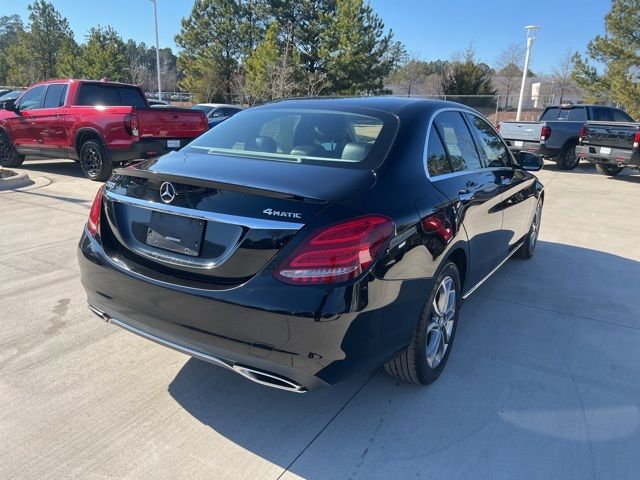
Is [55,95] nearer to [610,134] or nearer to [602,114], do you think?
[610,134]

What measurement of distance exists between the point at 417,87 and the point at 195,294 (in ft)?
164

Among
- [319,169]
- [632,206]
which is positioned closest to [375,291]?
[319,169]

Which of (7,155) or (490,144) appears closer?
(490,144)

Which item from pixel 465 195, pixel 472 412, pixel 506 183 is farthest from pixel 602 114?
pixel 472 412

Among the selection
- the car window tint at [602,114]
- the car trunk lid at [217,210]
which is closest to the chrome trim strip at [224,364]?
the car trunk lid at [217,210]

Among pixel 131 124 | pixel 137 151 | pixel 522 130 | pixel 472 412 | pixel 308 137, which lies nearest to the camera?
pixel 472 412

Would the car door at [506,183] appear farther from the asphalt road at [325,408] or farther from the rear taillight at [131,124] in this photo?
the rear taillight at [131,124]

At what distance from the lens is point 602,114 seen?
15.0 m

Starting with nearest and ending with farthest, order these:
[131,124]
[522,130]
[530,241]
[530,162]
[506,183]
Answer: [506,183]
[530,162]
[530,241]
[131,124]
[522,130]

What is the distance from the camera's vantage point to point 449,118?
3.50 meters

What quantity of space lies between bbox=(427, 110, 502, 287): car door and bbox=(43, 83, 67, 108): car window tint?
348 inches

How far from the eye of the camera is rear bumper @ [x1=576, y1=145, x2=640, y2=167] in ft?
39.6

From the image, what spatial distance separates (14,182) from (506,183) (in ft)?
26.5

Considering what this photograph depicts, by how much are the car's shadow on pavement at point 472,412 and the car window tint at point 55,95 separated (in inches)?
343
